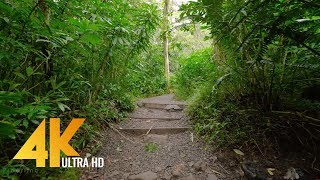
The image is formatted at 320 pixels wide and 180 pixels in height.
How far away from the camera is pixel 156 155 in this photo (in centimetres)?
267

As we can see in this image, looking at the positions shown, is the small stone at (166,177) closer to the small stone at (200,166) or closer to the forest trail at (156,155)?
the forest trail at (156,155)

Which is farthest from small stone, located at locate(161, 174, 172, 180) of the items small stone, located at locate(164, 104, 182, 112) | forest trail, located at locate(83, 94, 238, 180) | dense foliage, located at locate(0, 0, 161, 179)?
small stone, located at locate(164, 104, 182, 112)

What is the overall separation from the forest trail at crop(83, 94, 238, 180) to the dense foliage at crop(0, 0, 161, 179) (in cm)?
38

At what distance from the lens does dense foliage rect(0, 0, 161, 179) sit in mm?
1604

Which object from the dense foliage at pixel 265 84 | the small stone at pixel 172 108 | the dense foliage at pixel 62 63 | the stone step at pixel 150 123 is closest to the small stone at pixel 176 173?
the dense foliage at pixel 265 84

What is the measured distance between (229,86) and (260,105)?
67 centimetres

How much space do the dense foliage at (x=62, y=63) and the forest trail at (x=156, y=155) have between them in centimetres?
38

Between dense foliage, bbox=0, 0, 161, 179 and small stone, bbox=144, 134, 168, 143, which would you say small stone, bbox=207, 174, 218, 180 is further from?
dense foliage, bbox=0, 0, 161, 179

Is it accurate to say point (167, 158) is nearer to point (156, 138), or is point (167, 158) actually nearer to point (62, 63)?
point (156, 138)

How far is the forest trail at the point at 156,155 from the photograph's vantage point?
87.4 inches

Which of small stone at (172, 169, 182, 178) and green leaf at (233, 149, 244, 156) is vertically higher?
green leaf at (233, 149, 244, 156)

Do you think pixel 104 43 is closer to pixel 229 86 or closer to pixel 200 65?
pixel 229 86

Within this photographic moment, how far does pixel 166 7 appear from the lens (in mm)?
8211

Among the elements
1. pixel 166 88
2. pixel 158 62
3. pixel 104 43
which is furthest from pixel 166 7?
pixel 104 43
